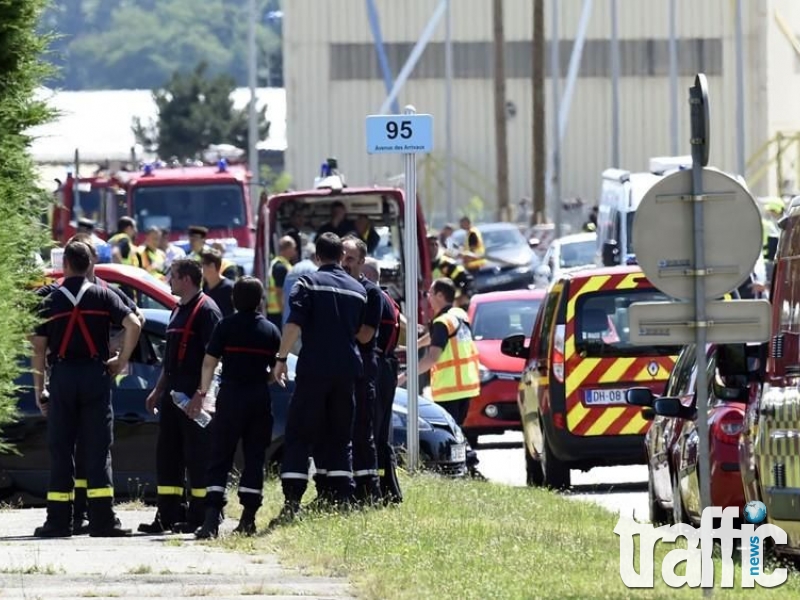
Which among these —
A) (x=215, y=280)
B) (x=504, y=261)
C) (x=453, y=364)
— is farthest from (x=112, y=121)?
(x=215, y=280)

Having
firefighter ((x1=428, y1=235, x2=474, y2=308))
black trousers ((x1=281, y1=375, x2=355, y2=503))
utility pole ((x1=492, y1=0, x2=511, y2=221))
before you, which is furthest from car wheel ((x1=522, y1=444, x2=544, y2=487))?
utility pole ((x1=492, y1=0, x2=511, y2=221))

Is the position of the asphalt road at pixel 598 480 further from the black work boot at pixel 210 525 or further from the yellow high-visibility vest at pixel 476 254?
the yellow high-visibility vest at pixel 476 254

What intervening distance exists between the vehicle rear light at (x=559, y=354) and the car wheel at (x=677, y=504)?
4.05 metres

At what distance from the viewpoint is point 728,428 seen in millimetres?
11617

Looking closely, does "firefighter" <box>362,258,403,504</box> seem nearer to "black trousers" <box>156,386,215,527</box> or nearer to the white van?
"black trousers" <box>156,386,215,527</box>

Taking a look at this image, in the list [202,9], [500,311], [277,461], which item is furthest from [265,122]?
[202,9]

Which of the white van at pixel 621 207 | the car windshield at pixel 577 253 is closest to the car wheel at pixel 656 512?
the white van at pixel 621 207

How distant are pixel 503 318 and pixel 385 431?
29.9 feet

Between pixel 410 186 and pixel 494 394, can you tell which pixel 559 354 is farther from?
pixel 494 394

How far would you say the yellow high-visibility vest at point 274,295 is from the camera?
77.6ft

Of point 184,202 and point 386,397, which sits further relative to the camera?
point 184,202

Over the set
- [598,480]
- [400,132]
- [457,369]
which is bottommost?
[598,480]

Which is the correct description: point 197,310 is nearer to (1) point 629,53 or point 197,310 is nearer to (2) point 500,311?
(2) point 500,311

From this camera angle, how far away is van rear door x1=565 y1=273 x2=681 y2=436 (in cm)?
1648
